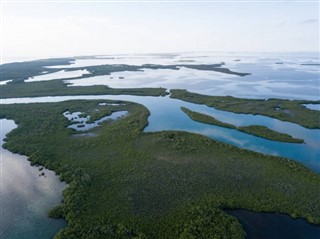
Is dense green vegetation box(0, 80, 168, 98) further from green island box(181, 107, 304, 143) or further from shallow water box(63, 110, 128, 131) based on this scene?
green island box(181, 107, 304, 143)

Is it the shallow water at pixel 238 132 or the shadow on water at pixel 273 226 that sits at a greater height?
the shadow on water at pixel 273 226

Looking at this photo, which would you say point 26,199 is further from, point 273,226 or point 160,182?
point 273,226

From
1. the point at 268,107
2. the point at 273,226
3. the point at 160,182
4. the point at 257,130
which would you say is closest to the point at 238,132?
the point at 257,130

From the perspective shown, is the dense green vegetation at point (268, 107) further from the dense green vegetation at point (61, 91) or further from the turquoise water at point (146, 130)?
the dense green vegetation at point (61, 91)

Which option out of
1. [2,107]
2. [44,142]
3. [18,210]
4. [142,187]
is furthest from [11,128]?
[142,187]

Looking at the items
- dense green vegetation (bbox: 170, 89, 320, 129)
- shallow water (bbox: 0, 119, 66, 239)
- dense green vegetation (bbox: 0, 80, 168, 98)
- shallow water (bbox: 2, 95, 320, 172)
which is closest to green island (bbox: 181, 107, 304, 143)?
shallow water (bbox: 2, 95, 320, 172)

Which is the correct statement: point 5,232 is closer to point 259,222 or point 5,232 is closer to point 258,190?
point 259,222

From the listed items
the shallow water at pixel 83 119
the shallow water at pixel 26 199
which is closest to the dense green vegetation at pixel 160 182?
the shallow water at pixel 26 199

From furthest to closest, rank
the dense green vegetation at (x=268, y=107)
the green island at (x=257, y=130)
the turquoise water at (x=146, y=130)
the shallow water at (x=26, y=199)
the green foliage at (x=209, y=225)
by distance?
the dense green vegetation at (x=268, y=107), the green island at (x=257, y=130), the turquoise water at (x=146, y=130), the shallow water at (x=26, y=199), the green foliage at (x=209, y=225)
